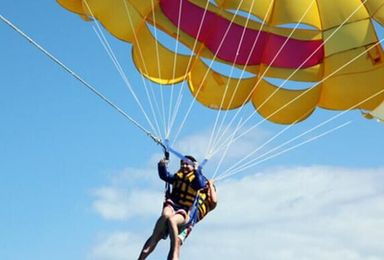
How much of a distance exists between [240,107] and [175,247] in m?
2.89

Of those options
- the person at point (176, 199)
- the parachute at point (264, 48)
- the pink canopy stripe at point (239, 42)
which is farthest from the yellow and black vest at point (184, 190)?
the pink canopy stripe at point (239, 42)

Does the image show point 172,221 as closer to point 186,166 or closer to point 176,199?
point 176,199

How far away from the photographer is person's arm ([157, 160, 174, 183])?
838 cm

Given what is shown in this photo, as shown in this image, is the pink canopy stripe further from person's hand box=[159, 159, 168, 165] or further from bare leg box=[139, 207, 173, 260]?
bare leg box=[139, 207, 173, 260]

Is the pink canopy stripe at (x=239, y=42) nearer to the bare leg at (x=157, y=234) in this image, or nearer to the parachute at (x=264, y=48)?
the parachute at (x=264, y=48)

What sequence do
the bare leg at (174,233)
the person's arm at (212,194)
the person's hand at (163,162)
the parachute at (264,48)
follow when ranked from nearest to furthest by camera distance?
1. the bare leg at (174,233)
2. the person's hand at (163,162)
3. the person's arm at (212,194)
4. the parachute at (264,48)

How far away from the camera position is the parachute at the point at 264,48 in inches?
387

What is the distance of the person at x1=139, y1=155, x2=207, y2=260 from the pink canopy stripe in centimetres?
234

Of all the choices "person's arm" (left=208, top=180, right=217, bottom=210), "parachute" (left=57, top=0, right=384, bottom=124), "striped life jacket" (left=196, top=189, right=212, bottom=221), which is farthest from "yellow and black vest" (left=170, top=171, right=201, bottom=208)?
"parachute" (left=57, top=0, right=384, bottom=124)

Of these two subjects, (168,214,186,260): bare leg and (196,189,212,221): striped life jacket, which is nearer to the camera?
(168,214,186,260): bare leg

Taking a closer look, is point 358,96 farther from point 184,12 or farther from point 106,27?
point 106,27

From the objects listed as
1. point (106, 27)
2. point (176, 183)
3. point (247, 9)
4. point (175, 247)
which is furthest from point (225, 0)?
point (175, 247)

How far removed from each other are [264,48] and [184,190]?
9.40ft

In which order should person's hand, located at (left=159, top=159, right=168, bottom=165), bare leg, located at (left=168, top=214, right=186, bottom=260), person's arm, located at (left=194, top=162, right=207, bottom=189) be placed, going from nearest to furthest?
bare leg, located at (left=168, top=214, right=186, bottom=260) < person's arm, located at (left=194, top=162, right=207, bottom=189) < person's hand, located at (left=159, top=159, right=168, bottom=165)
